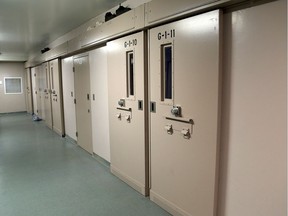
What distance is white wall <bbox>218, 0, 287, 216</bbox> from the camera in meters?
1.63

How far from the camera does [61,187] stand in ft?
10.6

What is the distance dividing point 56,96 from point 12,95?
5.87 m

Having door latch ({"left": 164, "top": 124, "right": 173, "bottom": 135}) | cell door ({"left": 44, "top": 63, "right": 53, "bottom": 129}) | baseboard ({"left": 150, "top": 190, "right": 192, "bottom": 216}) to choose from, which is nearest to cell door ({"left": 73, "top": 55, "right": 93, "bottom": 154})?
baseboard ({"left": 150, "top": 190, "right": 192, "bottom": 216})

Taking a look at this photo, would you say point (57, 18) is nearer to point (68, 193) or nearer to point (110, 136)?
point (110, 136)

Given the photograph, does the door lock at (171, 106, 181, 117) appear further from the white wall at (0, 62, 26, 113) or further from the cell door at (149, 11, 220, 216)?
the white wall at (0, 62, 26, 113)

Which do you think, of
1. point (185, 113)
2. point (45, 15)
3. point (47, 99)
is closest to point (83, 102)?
point (45, 15)

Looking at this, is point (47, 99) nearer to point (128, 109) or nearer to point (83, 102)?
point (83, 102)

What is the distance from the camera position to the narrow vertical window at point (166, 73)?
242 centimetres

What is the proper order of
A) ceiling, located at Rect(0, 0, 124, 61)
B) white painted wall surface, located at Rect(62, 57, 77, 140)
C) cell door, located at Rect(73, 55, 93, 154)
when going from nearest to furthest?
ceiling, located at Rect(0, 0, 124, 61) < cell door, located at Rect(73, 55, 93, 154) < white painted wall surface, located at Rect(62, 57, 77, 140)

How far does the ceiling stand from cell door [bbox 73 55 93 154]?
2.58ft

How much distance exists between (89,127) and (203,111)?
3100 mm

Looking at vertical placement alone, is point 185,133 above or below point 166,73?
below

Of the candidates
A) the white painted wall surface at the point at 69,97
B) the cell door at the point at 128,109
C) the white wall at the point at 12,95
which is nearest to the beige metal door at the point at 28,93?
the white wall at the point at 12,95

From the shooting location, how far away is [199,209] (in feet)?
7.20
